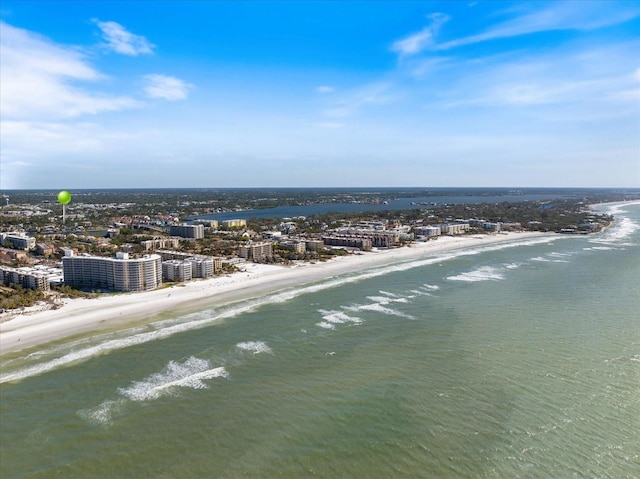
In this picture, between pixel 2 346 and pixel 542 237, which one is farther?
pixel 542 237

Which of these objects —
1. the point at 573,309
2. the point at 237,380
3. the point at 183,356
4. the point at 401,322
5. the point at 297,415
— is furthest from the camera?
the point at 573,309

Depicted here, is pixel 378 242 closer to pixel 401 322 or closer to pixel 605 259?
pixel 605 259

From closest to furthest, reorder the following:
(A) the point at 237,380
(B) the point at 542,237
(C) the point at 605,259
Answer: (A) the point at 237,380 < (C) the point at 605,259 < (B) the point at 542,237

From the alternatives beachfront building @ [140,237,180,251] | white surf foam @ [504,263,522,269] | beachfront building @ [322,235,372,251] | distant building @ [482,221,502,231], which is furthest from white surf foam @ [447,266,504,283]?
distant building @ [482,221,502,231]

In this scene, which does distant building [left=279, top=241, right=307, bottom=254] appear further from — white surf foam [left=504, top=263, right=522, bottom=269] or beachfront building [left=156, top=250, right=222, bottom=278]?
white surf foam [left=504, top=263, right=522, bottom=269]

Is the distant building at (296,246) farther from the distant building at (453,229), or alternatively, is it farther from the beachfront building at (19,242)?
the distant building at (453,229)

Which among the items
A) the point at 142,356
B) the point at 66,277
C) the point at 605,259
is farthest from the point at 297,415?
the point at 605,259

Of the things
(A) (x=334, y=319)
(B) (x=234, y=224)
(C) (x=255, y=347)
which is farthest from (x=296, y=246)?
(C) (x=255, y=347)
